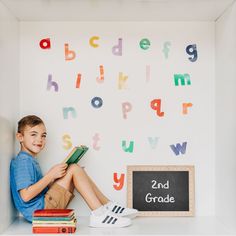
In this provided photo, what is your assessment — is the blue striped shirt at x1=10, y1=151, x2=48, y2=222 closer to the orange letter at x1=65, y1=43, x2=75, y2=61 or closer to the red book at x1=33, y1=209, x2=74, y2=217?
the red book at x1=33, y1=209, x2=74, y2=217

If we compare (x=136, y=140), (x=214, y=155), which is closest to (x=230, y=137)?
(x=214, y=155)

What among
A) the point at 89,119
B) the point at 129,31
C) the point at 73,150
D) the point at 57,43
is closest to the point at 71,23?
the point at 57,43

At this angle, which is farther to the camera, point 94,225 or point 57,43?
point 57,43

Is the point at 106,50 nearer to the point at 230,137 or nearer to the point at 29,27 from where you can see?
the point at 29,27

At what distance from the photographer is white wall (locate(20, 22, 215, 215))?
7.41ft

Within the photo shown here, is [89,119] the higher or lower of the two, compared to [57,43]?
lower

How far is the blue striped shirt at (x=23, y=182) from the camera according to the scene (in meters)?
2.05

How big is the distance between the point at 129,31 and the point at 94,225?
2.95 feet

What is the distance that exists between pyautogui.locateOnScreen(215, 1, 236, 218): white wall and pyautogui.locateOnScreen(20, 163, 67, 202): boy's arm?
701 mm

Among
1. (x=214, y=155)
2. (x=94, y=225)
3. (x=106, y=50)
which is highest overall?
(x=106, y=50)

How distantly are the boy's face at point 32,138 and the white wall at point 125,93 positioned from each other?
0.11m

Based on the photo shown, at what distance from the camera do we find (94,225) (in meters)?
1.99

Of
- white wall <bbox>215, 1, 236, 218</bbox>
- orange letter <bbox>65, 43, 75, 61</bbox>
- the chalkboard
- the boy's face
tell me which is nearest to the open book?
the boy's face

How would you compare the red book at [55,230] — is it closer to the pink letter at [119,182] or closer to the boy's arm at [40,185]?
the boy's arm at [40,185]
